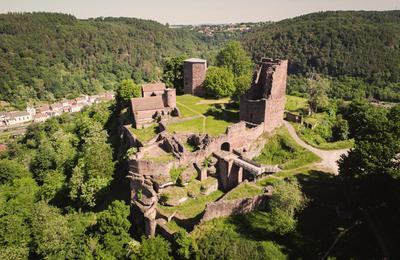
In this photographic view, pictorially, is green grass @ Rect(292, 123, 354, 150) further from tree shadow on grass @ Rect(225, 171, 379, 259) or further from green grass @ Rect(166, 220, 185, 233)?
green grass @ Rect(166, 220, 185, 233)

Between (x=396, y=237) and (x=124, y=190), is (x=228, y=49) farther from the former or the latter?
(x=396, y=237)

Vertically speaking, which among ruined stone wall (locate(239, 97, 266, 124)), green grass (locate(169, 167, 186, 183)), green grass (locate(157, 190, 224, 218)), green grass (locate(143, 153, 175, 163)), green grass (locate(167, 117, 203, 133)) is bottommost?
green grass (locate(157, 190, 224, 218))

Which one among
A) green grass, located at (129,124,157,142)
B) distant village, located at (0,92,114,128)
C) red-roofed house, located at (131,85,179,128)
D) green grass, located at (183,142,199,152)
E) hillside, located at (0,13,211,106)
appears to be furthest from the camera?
hillside, located at (0,13,211,106)

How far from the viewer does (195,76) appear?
61.4 meters

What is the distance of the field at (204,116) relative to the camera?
4497 cm

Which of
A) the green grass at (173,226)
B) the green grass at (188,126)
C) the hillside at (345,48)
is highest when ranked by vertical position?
the hillside at (345,48)

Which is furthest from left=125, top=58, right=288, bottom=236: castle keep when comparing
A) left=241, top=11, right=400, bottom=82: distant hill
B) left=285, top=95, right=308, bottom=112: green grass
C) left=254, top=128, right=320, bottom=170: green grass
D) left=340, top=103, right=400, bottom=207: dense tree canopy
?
left=241, top=11, right=400, bottom=82: distant hill

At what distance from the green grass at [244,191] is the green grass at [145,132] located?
16.1 m

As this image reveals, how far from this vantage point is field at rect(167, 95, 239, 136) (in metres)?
45.0

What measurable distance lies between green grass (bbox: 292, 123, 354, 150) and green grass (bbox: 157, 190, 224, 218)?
1480 centimetres

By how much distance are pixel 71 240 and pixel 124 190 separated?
10.4 meters

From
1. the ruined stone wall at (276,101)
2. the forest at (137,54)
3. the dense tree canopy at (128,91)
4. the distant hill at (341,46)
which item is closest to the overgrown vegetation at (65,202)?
the dense tree canopy at (128,91)

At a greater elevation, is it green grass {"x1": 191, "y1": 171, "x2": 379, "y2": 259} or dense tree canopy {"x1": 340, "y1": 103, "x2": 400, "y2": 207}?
dense tree canopy {"x1": 340, "y1": 103, "x2": 400, "y2": 207}

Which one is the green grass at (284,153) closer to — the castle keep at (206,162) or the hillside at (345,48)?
the castle keep at (206,162)
